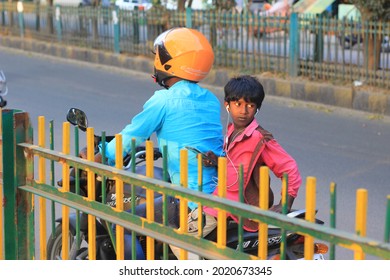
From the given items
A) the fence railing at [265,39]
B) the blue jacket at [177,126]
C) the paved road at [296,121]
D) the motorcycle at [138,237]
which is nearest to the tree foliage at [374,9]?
the fence railing at [265,39]

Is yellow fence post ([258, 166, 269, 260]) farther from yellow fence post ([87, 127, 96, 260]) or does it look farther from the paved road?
the paved road

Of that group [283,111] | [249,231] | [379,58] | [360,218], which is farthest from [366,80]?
[360,218]

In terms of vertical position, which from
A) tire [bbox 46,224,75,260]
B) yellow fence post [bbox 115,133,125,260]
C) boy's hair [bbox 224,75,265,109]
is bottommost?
tire [bbox 46,224,75,260]

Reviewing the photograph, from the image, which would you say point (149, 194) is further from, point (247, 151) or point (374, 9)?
point (374, 9)

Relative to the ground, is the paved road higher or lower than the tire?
lower

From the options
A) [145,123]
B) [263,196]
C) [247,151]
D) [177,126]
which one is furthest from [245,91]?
[263,196]

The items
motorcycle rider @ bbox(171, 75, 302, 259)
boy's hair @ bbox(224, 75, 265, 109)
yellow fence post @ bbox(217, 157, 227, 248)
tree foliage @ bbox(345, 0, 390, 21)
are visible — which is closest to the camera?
yellow fence post @ bbox(217, 157, 227, 248)

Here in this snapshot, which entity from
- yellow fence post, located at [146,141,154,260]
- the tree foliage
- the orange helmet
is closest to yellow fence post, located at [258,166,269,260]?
yellow fence post, located at [146,141,154,260]

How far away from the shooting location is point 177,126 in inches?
147

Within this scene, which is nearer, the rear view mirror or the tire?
the rear view mirror

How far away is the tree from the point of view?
11.0 meters

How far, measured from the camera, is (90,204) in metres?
3.17

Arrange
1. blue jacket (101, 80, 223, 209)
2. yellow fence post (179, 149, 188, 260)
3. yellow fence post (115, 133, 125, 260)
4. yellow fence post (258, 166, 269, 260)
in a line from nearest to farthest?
yellow fence post (258, 166, 269, 260), yellow fence post (179, 149, 188, 260), yellow fence post (115, 133, 125, 260), blue jacket (101, 80, 223, 209)

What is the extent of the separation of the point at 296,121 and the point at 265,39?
2.70m
